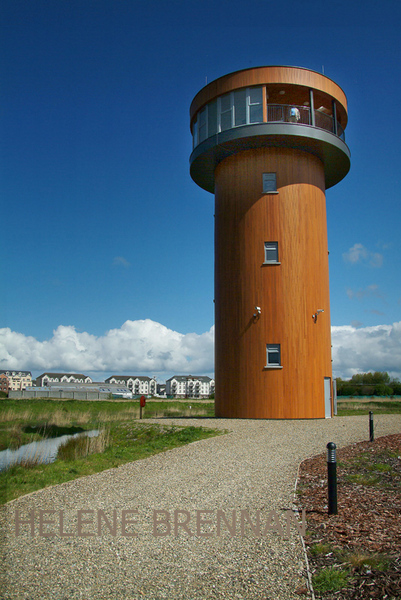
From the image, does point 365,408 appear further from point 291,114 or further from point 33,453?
point 33,453

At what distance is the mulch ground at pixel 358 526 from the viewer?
13.8ft

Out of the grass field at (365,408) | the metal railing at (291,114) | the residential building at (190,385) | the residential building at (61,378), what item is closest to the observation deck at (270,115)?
the metal railing at (291,114)

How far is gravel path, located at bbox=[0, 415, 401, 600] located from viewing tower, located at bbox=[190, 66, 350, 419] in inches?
434

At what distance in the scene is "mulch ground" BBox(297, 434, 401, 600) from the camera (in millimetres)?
4219

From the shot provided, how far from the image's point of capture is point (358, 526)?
5691 mm

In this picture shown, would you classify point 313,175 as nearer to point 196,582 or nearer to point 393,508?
point 393,508

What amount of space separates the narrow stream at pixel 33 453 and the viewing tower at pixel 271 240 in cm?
871

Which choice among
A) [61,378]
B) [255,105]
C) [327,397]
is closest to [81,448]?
[327,397]

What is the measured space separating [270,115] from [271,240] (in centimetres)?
589

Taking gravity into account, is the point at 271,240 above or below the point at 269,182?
below

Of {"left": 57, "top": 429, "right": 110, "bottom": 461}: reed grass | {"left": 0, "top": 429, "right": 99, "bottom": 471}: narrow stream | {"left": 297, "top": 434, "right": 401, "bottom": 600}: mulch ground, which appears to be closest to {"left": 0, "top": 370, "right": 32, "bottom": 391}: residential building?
{"left": 0, "top": 429, "right": 99, "bottom": 471}: narrow stream

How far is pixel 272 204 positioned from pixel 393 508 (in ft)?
55.4

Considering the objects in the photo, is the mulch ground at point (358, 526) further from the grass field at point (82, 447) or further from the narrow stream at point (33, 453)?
the narrow stream at point (33, 453)

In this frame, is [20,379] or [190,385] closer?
[20,379]
